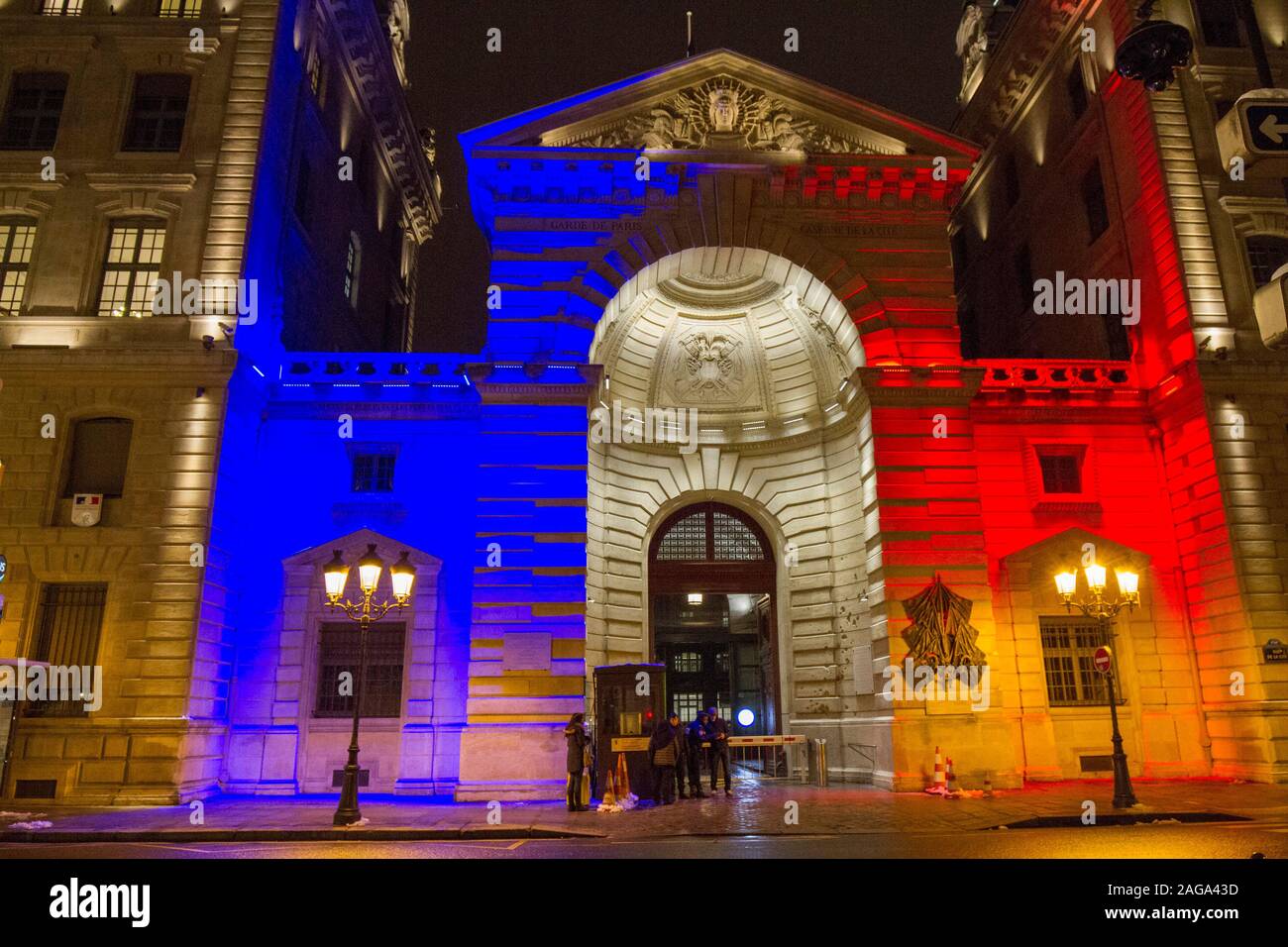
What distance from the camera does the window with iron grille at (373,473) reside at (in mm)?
23250

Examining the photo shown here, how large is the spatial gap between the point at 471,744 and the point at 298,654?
18.1 feet

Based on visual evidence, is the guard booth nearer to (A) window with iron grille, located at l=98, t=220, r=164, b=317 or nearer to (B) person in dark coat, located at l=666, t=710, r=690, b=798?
(B) person in dark coat, located at l=666, t=710, r=690, b=798

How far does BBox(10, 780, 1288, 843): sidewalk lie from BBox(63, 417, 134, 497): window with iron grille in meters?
7.06

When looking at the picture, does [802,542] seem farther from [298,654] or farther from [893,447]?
[298,654]

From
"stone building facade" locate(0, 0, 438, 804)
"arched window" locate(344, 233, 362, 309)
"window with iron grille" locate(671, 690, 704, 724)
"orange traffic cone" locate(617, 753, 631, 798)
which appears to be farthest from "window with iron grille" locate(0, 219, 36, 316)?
"window with iron grille" locate(671, 690, 704, 724)

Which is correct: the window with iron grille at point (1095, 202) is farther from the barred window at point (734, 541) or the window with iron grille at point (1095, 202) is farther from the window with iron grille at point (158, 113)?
the window with iron grille at point (158, 113)

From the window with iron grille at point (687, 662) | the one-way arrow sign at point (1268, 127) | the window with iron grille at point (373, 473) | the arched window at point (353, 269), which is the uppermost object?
the arched window at point (353, 269)

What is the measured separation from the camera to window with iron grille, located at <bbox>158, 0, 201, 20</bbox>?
79.1 feet

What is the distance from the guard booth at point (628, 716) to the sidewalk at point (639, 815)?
110 cm

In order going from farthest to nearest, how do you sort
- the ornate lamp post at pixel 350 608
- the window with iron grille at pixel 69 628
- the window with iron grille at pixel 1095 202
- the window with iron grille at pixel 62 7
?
the window with iron grille at pixel 1095 202 → the window with iron grille at pixel 62 7 → the window with iron grille at pixel 69 628 → the ornate lamp post at pixel 350 608

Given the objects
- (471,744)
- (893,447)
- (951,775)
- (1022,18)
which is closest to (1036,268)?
(1022,18)

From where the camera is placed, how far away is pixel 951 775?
63.6 feet

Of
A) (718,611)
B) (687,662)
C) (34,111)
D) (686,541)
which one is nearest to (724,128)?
(686,541)

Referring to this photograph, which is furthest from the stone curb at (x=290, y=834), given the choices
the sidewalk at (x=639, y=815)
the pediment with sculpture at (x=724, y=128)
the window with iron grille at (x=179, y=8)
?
the window with iron grille at (x=179, y=8)
